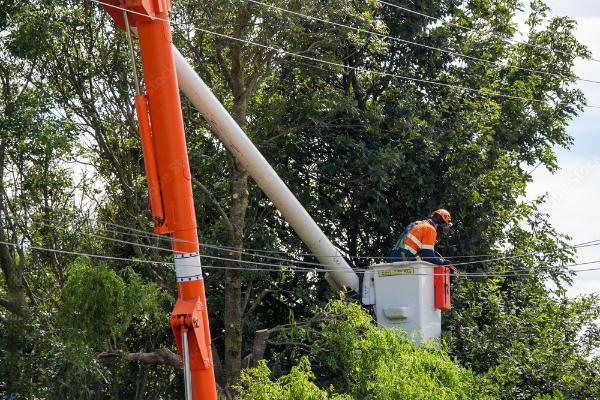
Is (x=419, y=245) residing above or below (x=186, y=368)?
above

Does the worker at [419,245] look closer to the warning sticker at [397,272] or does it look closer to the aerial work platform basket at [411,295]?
the aerial work platform basket at [411,295]

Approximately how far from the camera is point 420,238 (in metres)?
17.5

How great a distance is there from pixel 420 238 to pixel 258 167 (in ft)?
9.95

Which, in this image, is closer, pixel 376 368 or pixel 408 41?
pixel 376 368

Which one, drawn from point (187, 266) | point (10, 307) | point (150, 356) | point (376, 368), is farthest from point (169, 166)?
point (10, 307)

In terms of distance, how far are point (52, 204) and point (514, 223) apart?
10338 mm

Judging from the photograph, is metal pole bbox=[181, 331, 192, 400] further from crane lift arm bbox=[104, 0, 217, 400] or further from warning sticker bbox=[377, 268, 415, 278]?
warning sticker bbox=[377, 268, 415, 278]

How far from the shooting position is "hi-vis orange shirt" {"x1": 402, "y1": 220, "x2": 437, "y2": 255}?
686 inches

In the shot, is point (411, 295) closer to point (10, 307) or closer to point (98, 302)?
point (98, 302)

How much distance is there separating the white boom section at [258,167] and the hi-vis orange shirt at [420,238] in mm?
1190

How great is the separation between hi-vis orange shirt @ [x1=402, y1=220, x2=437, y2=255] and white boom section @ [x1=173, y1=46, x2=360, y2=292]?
1.19m

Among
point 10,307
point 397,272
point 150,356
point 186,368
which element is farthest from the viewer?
point 10,307

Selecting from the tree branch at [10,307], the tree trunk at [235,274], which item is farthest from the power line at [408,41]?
the tree branch at [10,307]

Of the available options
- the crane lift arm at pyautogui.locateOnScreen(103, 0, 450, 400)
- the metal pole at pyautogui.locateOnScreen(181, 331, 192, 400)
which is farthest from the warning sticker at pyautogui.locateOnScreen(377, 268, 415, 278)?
the metal pole at pyautogui.locateOnScreen(181, 331, 192, 400)
